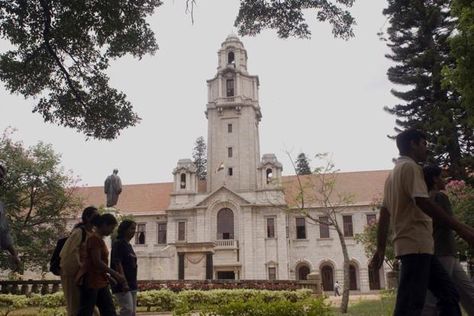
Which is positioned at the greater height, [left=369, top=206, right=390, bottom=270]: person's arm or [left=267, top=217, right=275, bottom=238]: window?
[left=267, top=217, right=275, bottom=238]: window

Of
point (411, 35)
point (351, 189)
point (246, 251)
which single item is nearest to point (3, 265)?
point (246, 251)

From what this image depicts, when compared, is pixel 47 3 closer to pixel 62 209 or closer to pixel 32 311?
pixel 32 311

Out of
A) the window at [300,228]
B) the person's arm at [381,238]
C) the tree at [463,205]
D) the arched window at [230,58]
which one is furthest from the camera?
the arched window at [230,58]

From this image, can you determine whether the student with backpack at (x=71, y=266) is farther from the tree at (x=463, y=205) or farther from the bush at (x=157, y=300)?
the tree at (x=463, y=205)

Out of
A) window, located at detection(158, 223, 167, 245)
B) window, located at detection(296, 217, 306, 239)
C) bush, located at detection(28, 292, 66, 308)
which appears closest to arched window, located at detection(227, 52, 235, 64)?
window, located at detection(296, 217, 306, 239)

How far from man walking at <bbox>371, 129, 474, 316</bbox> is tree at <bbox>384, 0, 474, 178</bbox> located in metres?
15.8

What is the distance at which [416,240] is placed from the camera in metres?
3.79

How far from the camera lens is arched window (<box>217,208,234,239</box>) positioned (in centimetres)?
3684

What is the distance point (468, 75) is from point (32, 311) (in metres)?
11.2

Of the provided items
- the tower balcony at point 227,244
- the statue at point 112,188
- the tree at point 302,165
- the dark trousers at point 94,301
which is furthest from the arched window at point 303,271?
the dark trousers at point 94,301

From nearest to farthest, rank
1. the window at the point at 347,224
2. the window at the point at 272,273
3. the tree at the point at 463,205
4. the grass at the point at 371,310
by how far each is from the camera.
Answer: the grass at the point at 371,310, the tree at the point at 463,205, the window at the point at 272,273, the window at the point at 347,224

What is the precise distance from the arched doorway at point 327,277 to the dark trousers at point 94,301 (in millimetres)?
33743

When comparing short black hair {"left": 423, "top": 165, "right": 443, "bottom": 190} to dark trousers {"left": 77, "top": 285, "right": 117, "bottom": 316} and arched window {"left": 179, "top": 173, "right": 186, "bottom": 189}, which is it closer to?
dark trousers {"left": 77, "top": 285, "right": 117, "bottom": 316}

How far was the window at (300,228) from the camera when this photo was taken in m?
38.3
